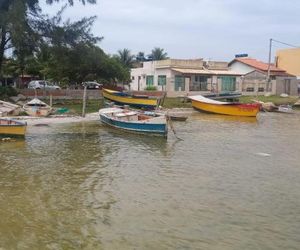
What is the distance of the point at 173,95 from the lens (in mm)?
47469

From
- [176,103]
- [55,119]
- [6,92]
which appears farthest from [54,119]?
[176,103]

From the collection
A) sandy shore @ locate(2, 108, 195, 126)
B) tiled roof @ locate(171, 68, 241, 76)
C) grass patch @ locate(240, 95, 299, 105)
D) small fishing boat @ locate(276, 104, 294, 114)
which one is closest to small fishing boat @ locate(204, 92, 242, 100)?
grass patch @ locate(240, 95, 299, 105)

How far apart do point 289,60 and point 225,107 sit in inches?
1195

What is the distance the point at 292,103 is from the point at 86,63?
75.9ft

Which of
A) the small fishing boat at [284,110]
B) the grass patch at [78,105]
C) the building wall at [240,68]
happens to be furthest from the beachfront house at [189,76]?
the grass patch at [78,105]

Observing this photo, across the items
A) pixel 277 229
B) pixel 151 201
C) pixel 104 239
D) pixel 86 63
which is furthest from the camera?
pixel 86 63

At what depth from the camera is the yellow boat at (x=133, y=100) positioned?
34.0 m

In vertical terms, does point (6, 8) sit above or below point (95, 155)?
above

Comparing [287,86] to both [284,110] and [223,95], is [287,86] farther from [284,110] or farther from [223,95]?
[284,110]

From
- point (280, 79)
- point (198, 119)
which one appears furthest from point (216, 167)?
point (280, 79)

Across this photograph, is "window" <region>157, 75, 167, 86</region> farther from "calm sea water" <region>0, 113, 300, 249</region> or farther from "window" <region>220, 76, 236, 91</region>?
"calm sea water" <region>0, 113, 300, 249</region>

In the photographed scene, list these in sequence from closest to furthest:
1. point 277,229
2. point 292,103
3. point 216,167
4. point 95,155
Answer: point 277,229 < point 216,167 < point 95,155 < point 292,103

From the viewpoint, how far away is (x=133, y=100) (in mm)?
34531

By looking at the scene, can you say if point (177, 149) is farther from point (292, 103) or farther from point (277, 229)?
point (292, 103)
